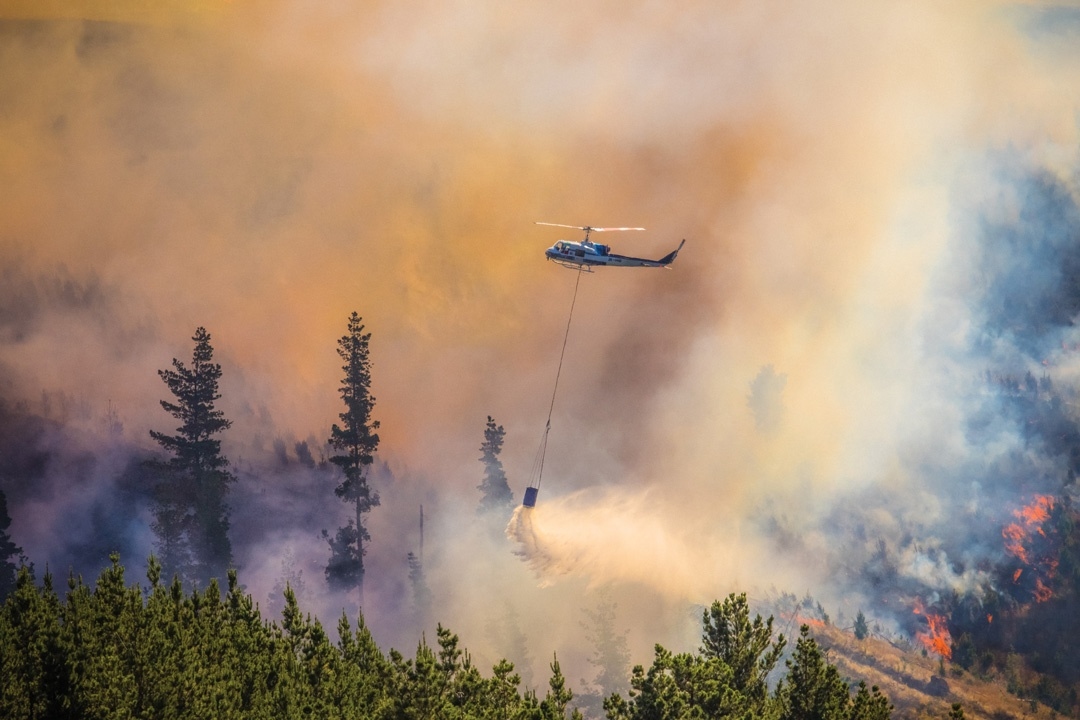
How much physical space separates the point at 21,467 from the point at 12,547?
65.4 feet

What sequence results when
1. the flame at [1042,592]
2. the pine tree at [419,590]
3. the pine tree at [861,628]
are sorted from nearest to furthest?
the pine tree at [861,628] < the flame at [1042,592] < the pine tree at [419,590]

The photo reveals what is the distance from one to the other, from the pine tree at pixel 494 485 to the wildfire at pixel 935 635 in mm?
33808

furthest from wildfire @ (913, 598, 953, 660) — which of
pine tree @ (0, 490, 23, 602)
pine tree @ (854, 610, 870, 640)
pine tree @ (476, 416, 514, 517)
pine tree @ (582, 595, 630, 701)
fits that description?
pine tree @ (0, 490, 23, 602)

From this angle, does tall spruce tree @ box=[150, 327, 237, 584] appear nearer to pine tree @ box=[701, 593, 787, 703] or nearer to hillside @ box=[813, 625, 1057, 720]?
hillside @ box=[813, 625, 1057, 720]

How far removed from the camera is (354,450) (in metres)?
115

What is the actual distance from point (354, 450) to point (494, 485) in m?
12.8

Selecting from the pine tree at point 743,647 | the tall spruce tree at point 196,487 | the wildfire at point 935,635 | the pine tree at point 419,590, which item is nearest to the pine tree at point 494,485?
the pine tree at point 419,590

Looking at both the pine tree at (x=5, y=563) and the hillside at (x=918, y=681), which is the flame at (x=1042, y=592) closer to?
the hillside at (x=918, y=681)

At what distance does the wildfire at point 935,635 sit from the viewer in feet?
352

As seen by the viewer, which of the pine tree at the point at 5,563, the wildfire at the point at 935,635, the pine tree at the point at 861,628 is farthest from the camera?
the pine tree at the point at 861,628

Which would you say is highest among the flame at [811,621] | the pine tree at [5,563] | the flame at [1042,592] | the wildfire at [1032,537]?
the wildfire at [1032,537]

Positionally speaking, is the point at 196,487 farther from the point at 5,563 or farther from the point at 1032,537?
the point at 1032,537

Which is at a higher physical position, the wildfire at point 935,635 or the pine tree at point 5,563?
the wildfire at point 935,635

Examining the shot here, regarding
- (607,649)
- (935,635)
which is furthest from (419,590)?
(935,635)
